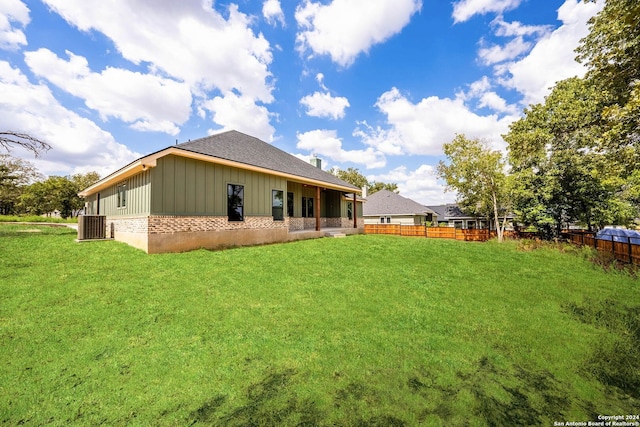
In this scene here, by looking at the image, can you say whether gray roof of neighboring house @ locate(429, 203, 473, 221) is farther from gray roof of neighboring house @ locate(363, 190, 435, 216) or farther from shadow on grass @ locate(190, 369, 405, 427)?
shadow on grass @ locate(190, 369, 405, 427)

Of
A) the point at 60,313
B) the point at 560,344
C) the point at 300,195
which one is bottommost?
the point at 560,344

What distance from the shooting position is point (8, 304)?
196 inches

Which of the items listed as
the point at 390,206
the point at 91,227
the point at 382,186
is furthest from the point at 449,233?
the point at 382,186

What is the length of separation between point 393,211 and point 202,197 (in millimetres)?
26910

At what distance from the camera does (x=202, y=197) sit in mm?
10906

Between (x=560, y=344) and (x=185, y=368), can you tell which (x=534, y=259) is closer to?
(x=560, y=344)

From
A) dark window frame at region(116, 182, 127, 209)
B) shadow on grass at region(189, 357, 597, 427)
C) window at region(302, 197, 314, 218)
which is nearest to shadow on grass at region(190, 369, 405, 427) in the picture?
shadow on grass at region(189, 357, 597, 427)

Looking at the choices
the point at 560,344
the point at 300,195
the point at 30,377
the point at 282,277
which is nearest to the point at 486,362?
the point at 560,344

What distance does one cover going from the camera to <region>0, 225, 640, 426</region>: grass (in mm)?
2896

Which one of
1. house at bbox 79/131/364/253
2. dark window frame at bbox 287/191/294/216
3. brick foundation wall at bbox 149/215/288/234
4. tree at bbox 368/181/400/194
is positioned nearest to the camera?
brick foundation wall at bbox 149/215/288/234

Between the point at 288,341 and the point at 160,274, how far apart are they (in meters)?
4.76

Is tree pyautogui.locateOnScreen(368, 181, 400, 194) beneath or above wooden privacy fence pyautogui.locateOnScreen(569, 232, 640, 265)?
above

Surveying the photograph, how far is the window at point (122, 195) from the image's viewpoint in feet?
39.4

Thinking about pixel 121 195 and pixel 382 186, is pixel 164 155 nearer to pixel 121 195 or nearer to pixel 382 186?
pixel 121 195
